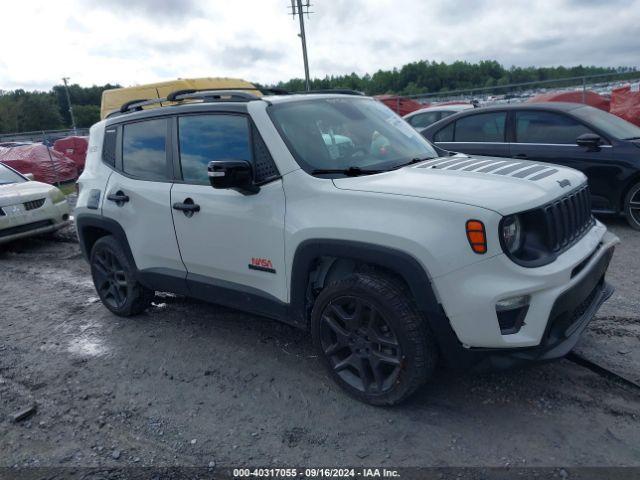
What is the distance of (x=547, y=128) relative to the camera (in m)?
7.16

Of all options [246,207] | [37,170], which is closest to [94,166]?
[246,207]

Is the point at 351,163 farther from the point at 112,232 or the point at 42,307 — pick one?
the point at 42,307

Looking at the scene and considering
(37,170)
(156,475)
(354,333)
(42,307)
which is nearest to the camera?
(156,475)

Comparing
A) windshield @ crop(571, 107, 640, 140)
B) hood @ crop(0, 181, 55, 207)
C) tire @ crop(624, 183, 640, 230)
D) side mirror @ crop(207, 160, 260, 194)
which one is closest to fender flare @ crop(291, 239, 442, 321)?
side mirror @ crop(207, 160, 260, 194)

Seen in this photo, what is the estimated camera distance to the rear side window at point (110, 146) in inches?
188

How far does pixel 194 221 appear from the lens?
3891 mm

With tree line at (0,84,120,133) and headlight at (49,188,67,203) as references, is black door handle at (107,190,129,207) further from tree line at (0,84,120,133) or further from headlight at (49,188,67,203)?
tree line at (0,84,120,133)

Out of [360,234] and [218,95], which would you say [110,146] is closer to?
[218,95]

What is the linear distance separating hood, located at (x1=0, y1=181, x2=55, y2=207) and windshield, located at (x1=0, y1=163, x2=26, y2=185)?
0.64 feet

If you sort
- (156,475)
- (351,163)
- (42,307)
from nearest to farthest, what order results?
(156,475)
(351,163)
(42,307)

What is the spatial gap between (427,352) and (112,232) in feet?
10.3

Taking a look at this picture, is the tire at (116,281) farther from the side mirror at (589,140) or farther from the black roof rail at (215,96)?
the side mirror at (589,140)

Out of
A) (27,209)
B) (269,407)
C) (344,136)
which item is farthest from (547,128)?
(27,209)

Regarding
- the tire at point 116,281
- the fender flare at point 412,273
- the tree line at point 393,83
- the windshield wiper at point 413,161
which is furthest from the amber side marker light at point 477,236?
the tree line at point 393,83
